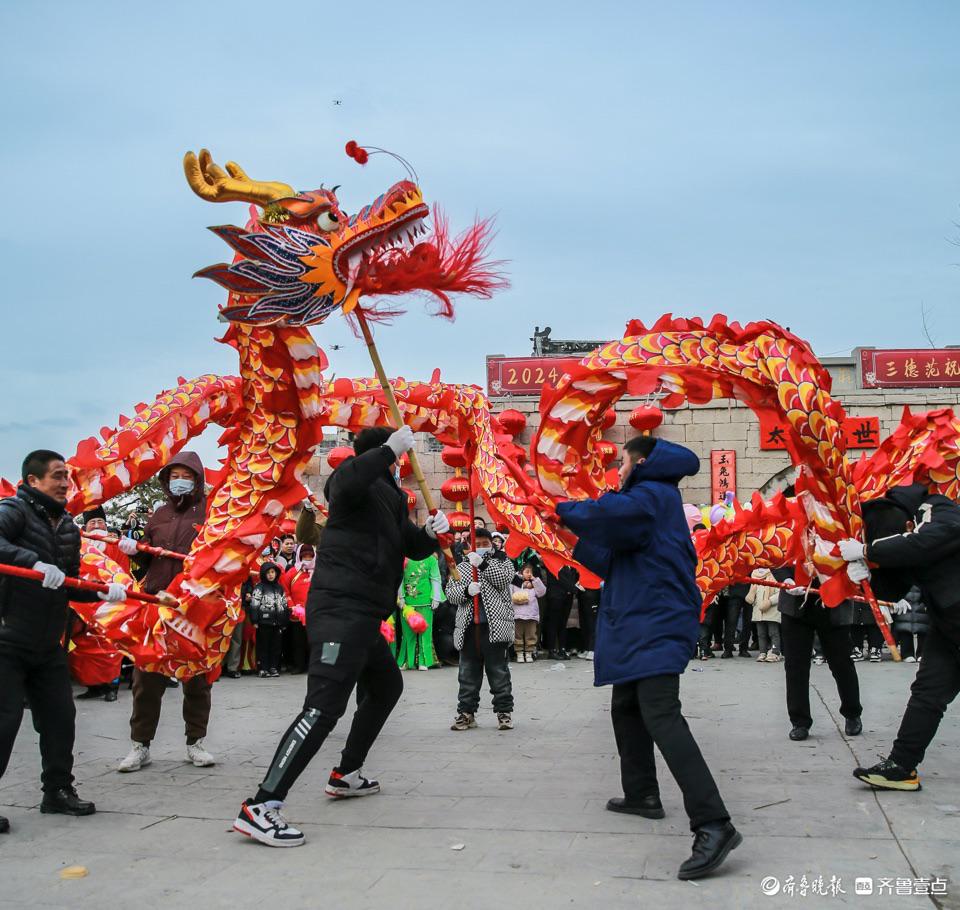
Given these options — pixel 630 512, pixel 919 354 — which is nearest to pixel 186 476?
pixel 630 512

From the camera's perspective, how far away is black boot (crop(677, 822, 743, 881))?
139 inches

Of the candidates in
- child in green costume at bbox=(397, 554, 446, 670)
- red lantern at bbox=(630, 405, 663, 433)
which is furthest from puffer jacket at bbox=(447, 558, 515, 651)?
red lantern at bbox=(630, 405, 663, 433)

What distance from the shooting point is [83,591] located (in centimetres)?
493

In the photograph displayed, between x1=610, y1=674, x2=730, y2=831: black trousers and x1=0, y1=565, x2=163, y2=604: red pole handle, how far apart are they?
2.28m

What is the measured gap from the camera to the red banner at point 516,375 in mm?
15664

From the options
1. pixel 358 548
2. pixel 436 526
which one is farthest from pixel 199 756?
pixel 436 526

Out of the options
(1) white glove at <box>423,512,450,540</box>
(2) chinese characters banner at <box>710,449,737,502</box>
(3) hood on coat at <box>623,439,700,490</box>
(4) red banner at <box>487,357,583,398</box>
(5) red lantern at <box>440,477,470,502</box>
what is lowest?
(1) white glove at <box>423,512,450,540</box>

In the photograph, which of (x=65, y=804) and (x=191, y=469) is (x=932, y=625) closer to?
(x=65, y=804)

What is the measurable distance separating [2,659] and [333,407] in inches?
132

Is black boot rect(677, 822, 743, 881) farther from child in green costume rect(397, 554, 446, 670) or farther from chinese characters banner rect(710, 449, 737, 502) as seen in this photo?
chinese characters banner rect(710, 449, 737, 502)

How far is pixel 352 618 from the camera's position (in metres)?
4.44

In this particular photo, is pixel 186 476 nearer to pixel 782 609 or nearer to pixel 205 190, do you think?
pixel 205 190

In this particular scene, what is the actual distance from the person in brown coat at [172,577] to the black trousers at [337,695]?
1278 millimetres

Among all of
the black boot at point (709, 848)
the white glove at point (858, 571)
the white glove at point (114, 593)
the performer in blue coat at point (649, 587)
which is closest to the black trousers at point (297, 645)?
the white glove at point (114, 593)
